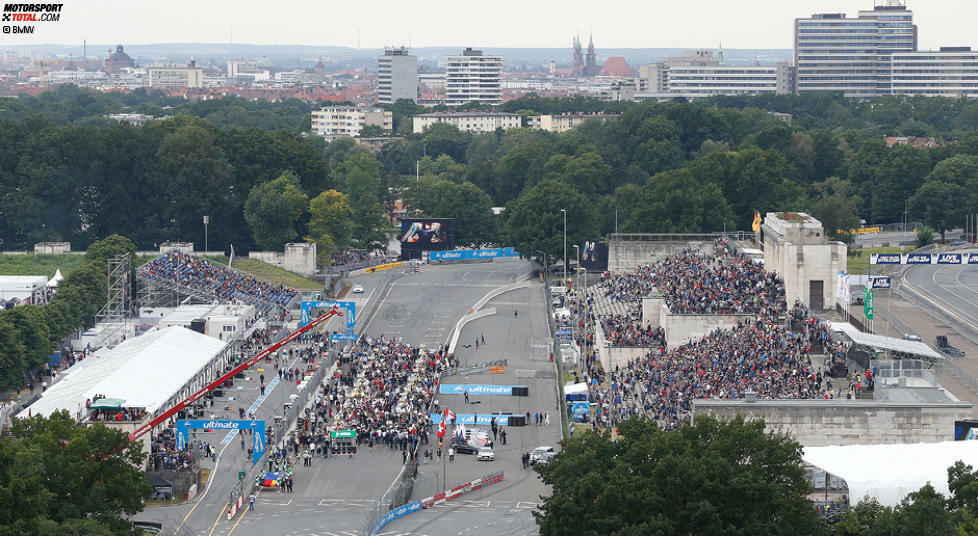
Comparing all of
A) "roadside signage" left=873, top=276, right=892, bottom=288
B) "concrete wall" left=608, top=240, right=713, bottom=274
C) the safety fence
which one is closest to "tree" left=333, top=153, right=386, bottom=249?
"concrete wall" left=608, top=240, right=713, bottom=274

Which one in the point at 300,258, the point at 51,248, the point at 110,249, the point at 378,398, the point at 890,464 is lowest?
the point at 378,398

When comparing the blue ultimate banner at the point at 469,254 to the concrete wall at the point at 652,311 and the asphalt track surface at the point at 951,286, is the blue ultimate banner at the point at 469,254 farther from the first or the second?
the concrete wall at the point at 652,311

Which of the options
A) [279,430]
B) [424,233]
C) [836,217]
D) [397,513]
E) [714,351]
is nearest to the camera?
[397,513]

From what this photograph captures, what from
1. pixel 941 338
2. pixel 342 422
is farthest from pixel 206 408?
pixel 941 338

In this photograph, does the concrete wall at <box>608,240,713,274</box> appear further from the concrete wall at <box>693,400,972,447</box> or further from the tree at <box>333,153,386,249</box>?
the concrete wall at <box>693,400,972,447</box>

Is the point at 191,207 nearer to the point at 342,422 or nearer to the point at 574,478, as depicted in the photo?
the point at 342,422

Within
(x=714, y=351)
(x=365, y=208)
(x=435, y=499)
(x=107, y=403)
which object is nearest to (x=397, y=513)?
(x=435, y=499)

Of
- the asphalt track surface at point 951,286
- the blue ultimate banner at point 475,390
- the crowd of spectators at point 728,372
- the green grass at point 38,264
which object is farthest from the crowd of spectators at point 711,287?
the green grass at point 38,264

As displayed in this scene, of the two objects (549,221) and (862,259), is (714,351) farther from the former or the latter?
(862,259)
